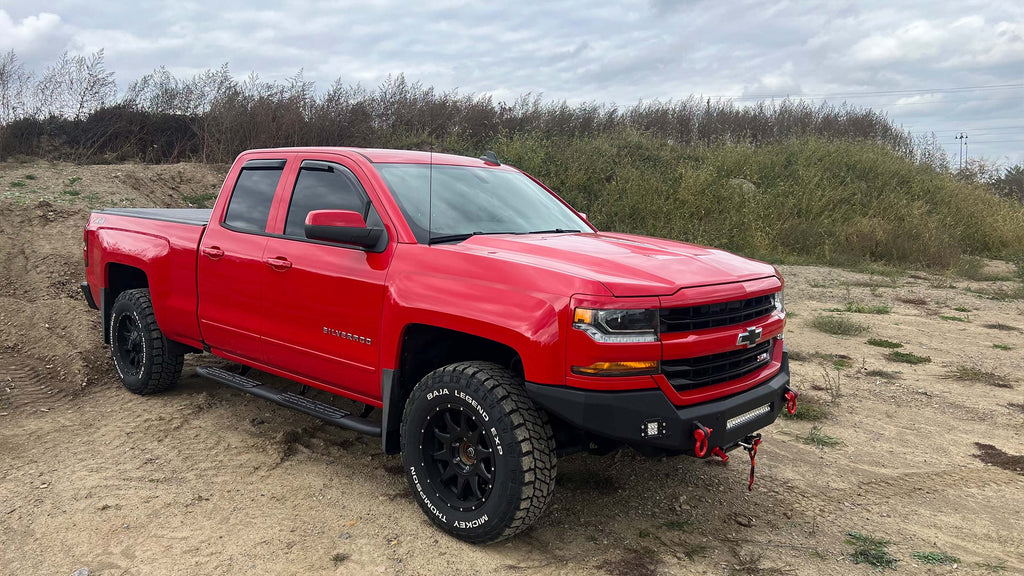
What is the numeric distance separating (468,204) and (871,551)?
2.75 m

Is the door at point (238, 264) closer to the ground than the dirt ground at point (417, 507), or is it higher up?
higher up

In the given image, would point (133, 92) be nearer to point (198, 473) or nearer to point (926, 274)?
point (198, 473)

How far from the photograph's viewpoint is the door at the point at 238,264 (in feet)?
14.6

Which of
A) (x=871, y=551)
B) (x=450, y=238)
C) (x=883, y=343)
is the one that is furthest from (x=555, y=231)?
(x=883, y=343)

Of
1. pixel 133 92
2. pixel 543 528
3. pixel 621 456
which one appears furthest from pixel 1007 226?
pixel 133 92

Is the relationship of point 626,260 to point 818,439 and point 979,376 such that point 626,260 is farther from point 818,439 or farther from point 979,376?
point 979,376

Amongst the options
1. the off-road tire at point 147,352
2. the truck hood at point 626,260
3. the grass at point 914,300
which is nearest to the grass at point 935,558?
the truck hood at point 626,260

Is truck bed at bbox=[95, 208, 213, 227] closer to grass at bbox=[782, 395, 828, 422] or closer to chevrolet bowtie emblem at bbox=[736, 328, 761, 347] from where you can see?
chevrolet bowtie emblem at bbox=[736, 328, 761, 347]

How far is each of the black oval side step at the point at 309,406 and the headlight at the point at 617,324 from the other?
1.44 meters

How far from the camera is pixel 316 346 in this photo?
4059 millimetres

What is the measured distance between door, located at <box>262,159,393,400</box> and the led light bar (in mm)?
1787

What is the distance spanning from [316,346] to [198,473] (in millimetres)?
1074

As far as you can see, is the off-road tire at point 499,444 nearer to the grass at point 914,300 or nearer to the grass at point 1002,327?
the grass at point 1002,327

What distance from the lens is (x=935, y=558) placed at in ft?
11.1
